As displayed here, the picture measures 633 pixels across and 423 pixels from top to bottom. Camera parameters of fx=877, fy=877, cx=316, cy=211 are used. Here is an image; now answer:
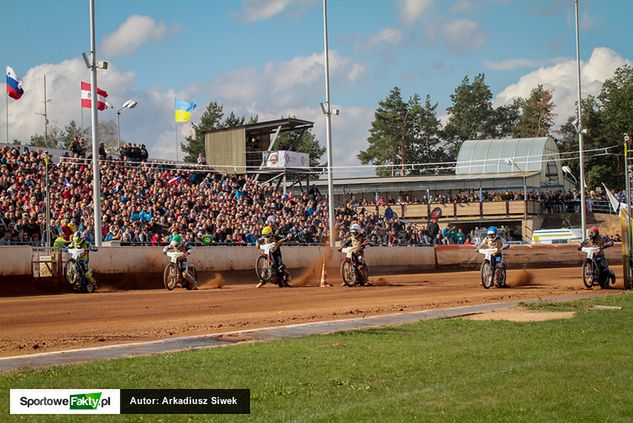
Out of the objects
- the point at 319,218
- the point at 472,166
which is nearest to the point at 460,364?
the point at 319,218

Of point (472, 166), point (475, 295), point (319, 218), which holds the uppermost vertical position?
point (472, 166)

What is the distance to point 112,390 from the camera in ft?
28.7

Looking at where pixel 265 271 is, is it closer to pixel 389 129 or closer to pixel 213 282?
pixel 213 282

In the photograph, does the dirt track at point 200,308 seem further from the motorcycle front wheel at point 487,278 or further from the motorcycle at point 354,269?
the motorcycle at point 354,269

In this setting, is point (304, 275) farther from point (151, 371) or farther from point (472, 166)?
point (472, 166)

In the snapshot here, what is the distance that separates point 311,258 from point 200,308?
15848 millimetres

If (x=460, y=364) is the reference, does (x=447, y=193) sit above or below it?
above

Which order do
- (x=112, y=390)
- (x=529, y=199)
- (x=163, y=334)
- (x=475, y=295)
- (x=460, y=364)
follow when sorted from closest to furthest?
(x=112, y=390), (x=460, y=364), (x=163, y=334), (x=475, y=295), (x=529, y=199)

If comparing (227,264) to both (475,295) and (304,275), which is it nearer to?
(304,275)

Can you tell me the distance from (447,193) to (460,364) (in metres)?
59.2

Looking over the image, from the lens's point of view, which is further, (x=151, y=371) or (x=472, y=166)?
(x=472, y=166)

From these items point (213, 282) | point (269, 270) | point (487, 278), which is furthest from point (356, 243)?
point (213, 282)

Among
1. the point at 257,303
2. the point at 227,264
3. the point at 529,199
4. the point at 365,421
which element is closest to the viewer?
the point at 365,421

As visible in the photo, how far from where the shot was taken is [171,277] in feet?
93.2
